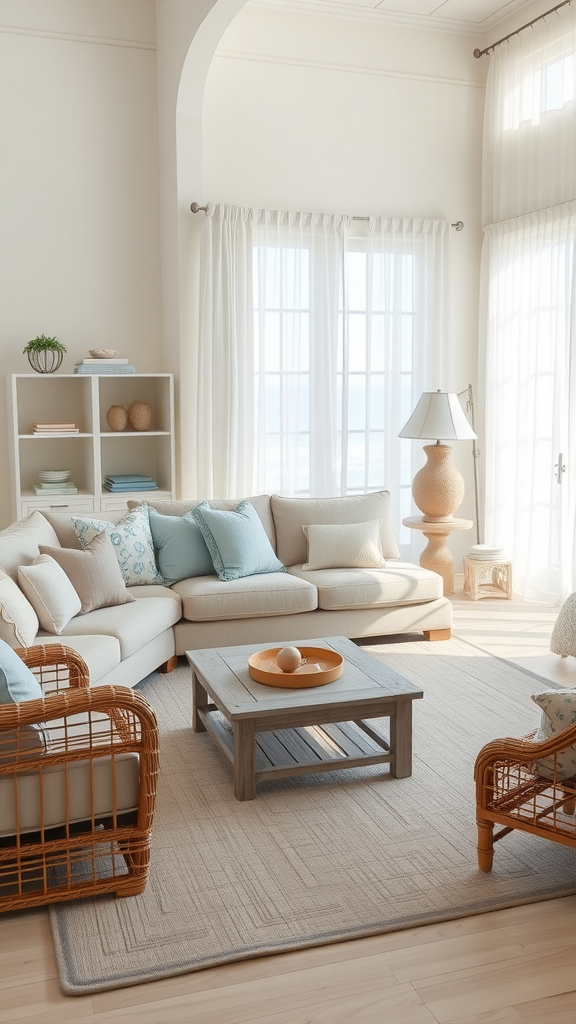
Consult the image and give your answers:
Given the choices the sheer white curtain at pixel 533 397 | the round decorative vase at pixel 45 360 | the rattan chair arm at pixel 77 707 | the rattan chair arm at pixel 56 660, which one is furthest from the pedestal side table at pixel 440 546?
the rattan chair arm at pixel 77 707

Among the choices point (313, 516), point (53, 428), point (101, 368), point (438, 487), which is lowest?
point (313, 516)

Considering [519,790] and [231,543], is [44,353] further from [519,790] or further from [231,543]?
[519,790]

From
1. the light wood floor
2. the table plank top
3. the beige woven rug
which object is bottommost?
the light wood floor

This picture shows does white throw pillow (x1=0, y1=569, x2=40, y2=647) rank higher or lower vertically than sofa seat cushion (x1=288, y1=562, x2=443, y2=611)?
higher

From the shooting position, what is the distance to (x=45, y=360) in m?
5.80

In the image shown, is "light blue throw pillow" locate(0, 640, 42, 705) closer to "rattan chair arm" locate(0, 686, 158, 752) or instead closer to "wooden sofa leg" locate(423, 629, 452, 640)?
"rattan chair arm" locate(0, 686, 158, 752)

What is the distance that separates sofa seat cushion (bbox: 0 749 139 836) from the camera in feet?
8.52

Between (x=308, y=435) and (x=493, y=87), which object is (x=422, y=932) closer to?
(x=308, y=435)

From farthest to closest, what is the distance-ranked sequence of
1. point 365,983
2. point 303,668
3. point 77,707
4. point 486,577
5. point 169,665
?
point 486,577, point 169,665, point 303,668, point 77,707, point 365,983

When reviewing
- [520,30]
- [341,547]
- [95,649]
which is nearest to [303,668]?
[95,649]

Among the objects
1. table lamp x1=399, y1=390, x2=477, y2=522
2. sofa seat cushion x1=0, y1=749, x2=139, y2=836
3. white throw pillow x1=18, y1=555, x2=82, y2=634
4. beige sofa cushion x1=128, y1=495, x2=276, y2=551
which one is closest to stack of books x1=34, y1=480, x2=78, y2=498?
beige sofa cushion x1=128, y1=495, x2=276, y2=551

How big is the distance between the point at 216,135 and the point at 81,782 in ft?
15.3

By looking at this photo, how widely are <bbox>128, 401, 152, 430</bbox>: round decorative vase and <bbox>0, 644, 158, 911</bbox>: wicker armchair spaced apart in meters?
3.43

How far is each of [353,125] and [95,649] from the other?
426 cm
